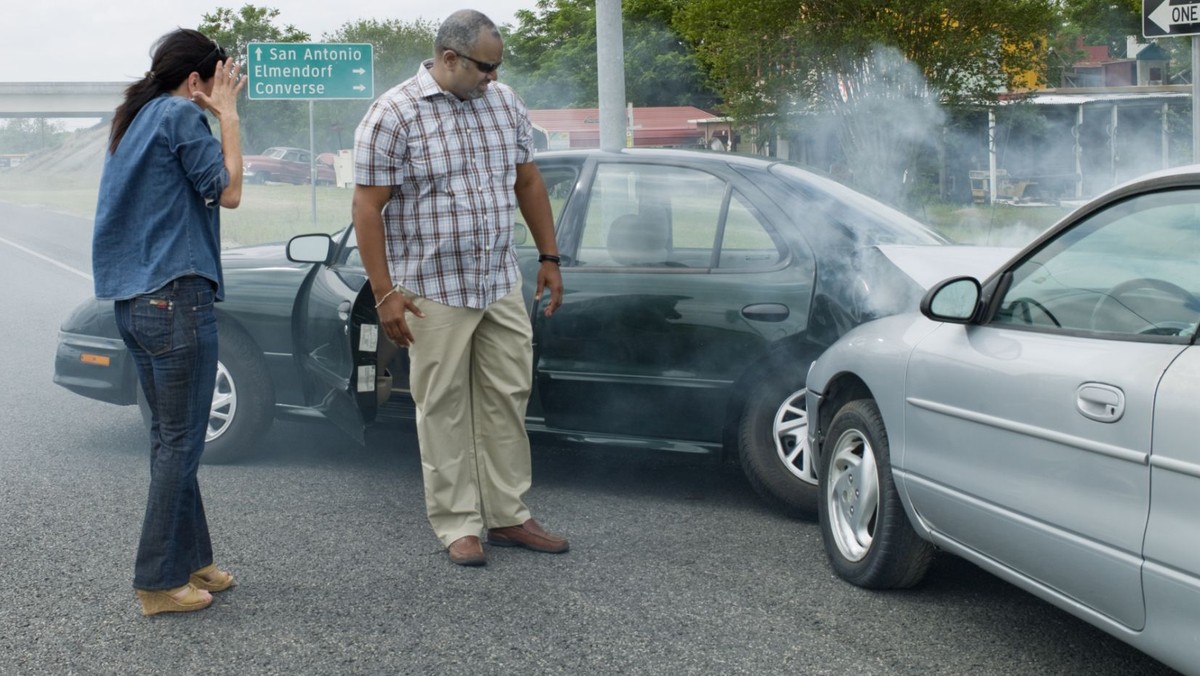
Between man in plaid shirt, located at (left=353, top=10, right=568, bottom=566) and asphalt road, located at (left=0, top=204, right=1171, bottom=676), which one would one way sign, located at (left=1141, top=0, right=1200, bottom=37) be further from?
man in plaid shirt, located at (left=353, top=10, right=568, bottom=566)

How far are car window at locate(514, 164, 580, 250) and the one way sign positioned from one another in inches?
125

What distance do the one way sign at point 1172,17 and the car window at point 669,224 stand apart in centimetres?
282

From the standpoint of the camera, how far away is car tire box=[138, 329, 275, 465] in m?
6.20

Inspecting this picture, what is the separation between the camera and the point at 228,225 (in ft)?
91.8

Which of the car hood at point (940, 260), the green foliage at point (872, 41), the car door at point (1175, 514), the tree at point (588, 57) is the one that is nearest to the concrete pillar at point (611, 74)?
the car hood at point (940, 260)

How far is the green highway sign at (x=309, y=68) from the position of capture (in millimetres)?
18297

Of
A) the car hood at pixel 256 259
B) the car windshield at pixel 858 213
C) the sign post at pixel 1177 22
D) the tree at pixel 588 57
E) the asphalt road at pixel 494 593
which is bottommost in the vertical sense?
the asphalt road at pixel 494 593

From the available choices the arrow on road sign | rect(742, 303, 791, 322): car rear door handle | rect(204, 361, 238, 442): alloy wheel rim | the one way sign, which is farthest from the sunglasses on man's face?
the arrow on road sign

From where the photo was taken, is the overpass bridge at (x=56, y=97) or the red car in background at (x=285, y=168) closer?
the red car in background at (x=285, y=168)

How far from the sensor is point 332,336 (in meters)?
5.83

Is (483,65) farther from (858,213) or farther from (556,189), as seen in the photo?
(858,213)

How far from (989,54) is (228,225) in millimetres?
15546

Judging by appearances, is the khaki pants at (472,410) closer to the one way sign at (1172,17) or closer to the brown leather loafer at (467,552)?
the brown leather loafer at (467,552)

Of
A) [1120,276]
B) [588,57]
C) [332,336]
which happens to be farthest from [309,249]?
[588,57]
